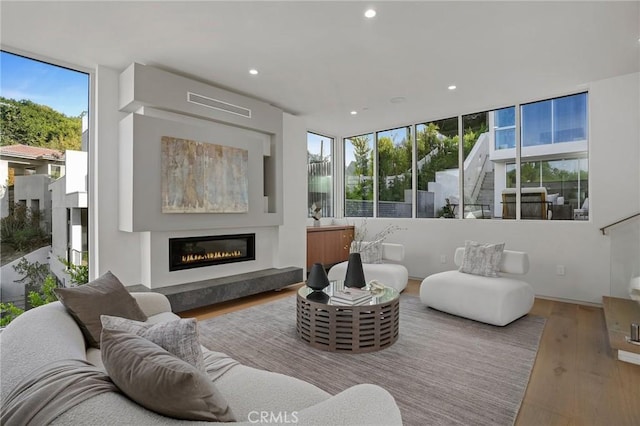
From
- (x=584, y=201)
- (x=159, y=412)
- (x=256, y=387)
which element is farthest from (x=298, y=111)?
(x=159, y=412)

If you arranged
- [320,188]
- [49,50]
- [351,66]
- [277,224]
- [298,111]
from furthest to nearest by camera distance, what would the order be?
[320,188], [298,111], [277,224], [351,66], [49,50]

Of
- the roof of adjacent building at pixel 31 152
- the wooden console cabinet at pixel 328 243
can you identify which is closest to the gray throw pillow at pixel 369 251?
the wooden console cabinet at pixel 328 243

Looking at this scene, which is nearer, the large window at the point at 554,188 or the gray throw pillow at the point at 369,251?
the large window at the point at 554,188

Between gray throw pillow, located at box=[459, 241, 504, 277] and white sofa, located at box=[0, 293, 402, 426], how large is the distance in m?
3.13

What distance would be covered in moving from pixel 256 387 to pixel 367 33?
2.93 meters

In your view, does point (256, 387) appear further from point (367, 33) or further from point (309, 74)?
point (309, 74)

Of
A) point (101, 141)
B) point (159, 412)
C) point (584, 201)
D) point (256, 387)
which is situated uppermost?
point (101, 141)

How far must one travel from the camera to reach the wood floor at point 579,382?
1.93 m

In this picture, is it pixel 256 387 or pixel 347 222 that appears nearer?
pixel 256 387

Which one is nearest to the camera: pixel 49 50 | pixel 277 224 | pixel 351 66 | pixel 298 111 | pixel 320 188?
pixel 49 50

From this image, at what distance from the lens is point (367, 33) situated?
3000mm

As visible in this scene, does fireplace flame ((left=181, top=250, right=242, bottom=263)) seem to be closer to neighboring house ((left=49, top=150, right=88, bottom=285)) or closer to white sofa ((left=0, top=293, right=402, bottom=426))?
neighboring house ((left=49, top=150, right=88, bottom=285))

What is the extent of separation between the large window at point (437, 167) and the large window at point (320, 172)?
6.28 feet

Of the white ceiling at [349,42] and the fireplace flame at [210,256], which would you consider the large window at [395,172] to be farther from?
the fireplace flame at [210,256]
